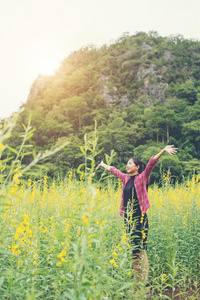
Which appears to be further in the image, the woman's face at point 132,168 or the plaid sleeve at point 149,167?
the woman's face at point 132,168

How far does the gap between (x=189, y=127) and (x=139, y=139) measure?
7.23 meters

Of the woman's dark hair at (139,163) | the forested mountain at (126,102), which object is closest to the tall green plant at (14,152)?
the woman's dark hair at (139,163)

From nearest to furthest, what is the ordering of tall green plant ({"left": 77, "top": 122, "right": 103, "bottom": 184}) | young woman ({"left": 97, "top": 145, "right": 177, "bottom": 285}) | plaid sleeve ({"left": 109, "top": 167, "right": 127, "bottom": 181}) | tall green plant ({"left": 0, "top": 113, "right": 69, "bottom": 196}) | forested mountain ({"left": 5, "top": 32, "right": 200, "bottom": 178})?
tall green plant ({"left": 0, "top": 113, "right": 69, "bottom": 196}) < tall green plant ({"left": 77, "top": 122, "right": 103, "bottom": 184}) < young woman ({"left": 97, "top": 145, "right": 177, "bottom": 285}) < plaid sleeve ({"left": 109, "top": 167, "right": 127, "bottom": 181}) < forested mountain ({"left": 5, "top": 32, "right": 200, "bottom": 178})

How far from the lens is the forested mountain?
37531 mm

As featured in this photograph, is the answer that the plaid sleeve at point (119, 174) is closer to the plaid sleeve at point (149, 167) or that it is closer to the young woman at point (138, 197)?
the young woman at point (138, 197)

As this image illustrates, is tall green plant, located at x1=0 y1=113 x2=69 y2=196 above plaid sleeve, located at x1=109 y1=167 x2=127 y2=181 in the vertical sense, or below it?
above

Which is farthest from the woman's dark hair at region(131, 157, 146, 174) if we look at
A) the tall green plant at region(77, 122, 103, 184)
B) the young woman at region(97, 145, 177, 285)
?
the tall green plant at region(77, 122, 103, 184)

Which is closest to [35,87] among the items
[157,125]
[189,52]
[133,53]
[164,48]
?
[133,53]

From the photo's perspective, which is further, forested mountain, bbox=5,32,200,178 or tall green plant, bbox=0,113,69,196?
forested mountain, bbox=5,32,200,178

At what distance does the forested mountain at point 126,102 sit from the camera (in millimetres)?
37531

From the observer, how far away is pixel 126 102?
67.3 metres

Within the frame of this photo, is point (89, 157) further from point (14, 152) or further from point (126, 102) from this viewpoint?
point (126, 102)

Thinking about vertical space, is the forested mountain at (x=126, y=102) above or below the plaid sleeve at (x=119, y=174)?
above

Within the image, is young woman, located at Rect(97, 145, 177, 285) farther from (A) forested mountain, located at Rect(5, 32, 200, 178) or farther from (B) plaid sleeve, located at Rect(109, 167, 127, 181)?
(A) forested mountain, located at Rect(5, 32, 200, 178)
